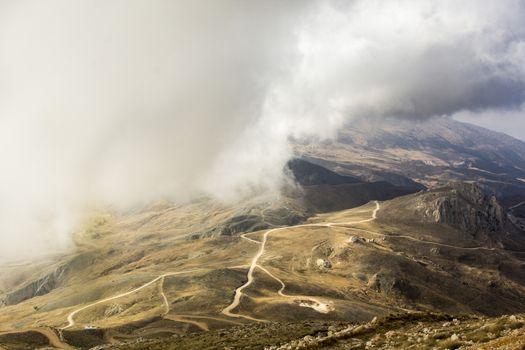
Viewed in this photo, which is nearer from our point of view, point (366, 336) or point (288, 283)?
point (366, 336)

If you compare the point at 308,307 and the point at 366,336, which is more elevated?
the point at 366,336

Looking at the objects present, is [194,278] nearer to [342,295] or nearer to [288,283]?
[288,283]

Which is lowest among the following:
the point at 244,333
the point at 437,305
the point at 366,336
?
the point at 437,305

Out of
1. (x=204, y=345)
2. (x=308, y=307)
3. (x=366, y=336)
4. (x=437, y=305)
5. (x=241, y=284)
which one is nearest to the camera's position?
(x=366, y=336)

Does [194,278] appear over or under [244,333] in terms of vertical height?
under

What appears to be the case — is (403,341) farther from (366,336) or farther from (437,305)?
(437,305)

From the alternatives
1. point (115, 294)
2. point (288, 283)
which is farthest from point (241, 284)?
point (115, 294)

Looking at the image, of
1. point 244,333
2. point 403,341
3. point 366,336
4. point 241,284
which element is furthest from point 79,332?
point 403,341

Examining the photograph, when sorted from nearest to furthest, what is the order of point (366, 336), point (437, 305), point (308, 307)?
point (366, 336)
point (308, 307)
point (437, 305)

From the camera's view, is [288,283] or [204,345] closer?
[204,345]
